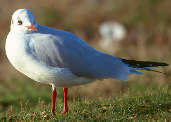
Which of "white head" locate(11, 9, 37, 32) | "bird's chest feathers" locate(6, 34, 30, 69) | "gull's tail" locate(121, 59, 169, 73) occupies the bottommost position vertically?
"gull's tail" locate(121, 59, 169, 73)

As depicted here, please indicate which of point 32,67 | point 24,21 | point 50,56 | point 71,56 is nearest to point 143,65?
point 71,56

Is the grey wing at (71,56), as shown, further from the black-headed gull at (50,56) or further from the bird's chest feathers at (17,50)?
the bird's chest feathers at (17,50)

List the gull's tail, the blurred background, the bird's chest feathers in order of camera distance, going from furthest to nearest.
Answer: the blurred background
the gull's tail
the bird's chest feathers

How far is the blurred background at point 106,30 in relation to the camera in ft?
30.4

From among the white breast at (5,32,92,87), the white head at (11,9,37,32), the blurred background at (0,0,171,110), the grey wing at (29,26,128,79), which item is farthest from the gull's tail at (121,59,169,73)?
the blurred background at (0,0,171,110)

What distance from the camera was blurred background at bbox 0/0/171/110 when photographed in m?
9.27

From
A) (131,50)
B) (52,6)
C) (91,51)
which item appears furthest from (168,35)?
(91,51)

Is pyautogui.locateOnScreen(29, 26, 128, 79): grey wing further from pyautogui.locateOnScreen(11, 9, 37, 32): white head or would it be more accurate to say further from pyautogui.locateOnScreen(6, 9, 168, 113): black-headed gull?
pyautogui.locateOnScreen(11, 9, 37, 32): white head

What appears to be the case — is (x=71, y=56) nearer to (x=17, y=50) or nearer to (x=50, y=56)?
(x=50, y=56)

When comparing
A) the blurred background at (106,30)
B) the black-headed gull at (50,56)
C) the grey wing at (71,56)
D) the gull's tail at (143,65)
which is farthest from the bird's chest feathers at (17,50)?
the blurred background at (106,30)

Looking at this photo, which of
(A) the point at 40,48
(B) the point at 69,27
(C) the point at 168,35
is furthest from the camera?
(B) the point at 69,27

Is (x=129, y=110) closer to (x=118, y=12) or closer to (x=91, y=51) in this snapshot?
(x=91, y=51)

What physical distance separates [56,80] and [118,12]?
10735 millimetres

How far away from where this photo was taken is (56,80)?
477cm
